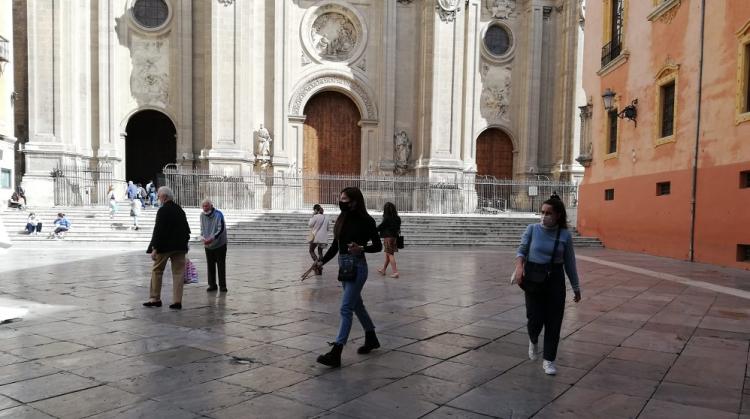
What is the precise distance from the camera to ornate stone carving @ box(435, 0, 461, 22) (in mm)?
26016

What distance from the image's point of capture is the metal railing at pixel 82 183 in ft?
71.6

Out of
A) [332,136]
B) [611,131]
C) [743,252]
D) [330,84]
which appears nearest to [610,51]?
[611,131]

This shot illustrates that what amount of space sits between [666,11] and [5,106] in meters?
22.9

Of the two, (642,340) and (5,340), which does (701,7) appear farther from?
(5,340)

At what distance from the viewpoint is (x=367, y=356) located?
5.03 meters

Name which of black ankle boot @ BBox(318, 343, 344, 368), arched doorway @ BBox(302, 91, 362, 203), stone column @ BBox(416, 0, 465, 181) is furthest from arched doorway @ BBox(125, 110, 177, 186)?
black ankle boot @ BBox(318, 343, 344, 368)

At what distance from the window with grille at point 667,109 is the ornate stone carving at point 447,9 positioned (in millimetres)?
13646

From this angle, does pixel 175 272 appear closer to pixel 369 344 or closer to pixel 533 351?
pixel 369 344

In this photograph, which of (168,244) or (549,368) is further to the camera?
(168,244)

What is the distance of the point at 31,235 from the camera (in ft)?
53.3

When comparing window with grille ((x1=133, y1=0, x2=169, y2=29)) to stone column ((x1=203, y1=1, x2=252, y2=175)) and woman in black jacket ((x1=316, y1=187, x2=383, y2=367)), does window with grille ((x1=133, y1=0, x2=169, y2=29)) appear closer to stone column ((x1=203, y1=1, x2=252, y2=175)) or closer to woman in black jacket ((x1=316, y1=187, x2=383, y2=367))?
stone column ((x1=203, y1=1, x2=252, y2=175))

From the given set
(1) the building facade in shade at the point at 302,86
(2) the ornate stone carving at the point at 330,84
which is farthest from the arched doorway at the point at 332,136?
(2) the ornate stone carving at the point at 330,84

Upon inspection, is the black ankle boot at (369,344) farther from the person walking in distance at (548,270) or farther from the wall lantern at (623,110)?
the wall lantern at (623,110)

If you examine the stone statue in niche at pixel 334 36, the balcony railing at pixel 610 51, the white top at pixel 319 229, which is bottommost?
the white top at pixel 319 229
